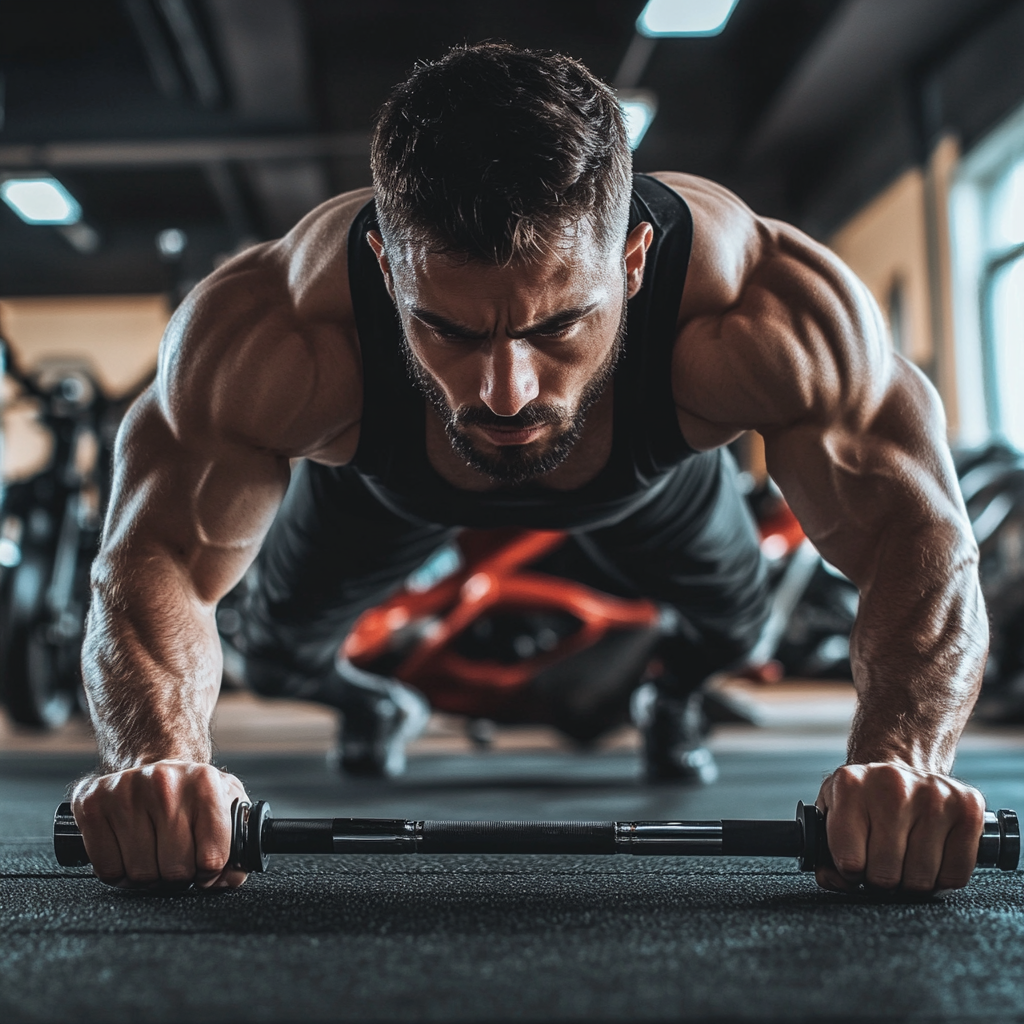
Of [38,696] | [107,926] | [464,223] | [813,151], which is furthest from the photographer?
[813,151]

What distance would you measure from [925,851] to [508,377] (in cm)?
53

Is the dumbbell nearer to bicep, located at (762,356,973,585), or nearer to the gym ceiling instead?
bicep, located at (762,356,973,585)

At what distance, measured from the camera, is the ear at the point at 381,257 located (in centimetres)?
109

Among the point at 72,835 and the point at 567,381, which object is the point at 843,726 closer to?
the point at 567,381

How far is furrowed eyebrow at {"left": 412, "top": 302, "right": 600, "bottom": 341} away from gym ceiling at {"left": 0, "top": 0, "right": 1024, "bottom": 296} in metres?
3.19

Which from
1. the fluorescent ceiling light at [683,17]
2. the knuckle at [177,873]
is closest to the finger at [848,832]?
the knuckle at [177,873]

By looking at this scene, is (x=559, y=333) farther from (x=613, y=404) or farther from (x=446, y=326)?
(x=613, y=404)

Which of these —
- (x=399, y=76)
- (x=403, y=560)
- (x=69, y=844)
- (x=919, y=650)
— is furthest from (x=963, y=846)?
(x=399, y=76)

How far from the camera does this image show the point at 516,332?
0.97m

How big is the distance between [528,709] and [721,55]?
3.79m

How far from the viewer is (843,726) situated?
11.3ft

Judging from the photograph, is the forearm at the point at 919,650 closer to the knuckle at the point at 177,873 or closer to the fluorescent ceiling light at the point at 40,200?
the knuckle at the point at 177,873

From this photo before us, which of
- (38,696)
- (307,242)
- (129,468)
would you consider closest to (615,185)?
(307,242)

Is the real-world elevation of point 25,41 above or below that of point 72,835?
above
